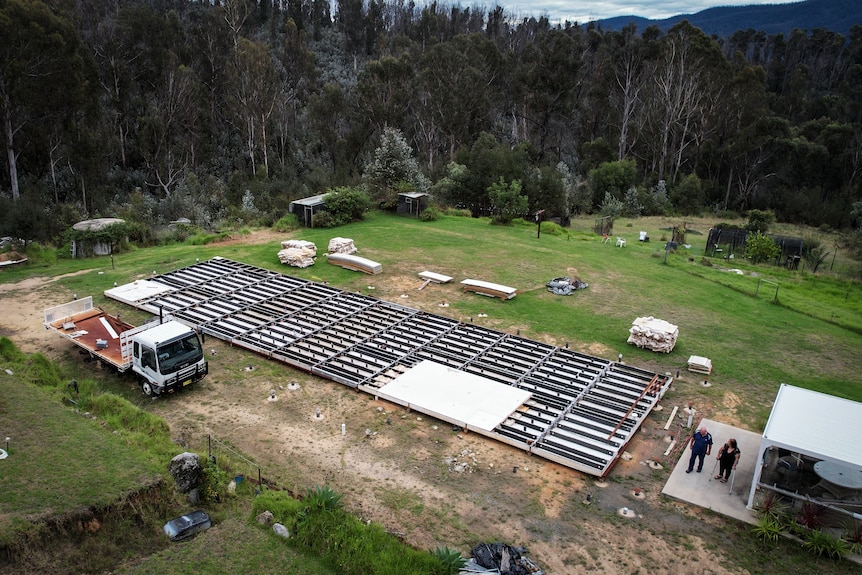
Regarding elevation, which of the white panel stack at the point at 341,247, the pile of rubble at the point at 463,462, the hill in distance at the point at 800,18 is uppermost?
the hill in distance at the point at 800,18

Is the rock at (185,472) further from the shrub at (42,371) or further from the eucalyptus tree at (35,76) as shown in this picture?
the eucalyptus tree at (35,76)

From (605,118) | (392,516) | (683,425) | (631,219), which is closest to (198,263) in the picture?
(392,516)

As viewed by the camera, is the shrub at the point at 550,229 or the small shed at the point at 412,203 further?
the small shed at the point at 412,203

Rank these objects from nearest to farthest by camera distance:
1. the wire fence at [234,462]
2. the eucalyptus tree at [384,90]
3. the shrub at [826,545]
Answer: the shrub at [826,545]
the wire fence at [234,462]
the eucalyptus tree at [384,90]

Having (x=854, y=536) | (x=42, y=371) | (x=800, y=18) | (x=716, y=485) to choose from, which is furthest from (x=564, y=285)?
(x=800, y=18)

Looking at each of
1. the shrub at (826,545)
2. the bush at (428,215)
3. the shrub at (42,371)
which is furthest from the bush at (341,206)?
the shrub at (826,545)

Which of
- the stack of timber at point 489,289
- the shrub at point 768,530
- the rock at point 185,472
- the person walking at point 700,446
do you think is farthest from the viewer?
the stack of timber at point 489,289

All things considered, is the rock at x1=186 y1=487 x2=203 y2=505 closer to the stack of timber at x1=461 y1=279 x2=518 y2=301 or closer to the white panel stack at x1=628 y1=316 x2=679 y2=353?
the white panel stack at x1=628 y1=316 x2=679 y2=353
